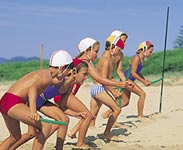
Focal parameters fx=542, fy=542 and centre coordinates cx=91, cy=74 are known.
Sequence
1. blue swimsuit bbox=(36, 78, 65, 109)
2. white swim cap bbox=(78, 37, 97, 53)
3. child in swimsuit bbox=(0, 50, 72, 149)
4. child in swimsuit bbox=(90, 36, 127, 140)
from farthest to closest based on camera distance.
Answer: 1. child in swimsuit bbox=(90, 36, 127, 140)
2. white swim cap bbox=(78, 37, 97, 53)
3. blue swimsuit bbox=(36, 78, 65, 109)
4. child in swimsuit bbox=(0, 50, 72, 149)

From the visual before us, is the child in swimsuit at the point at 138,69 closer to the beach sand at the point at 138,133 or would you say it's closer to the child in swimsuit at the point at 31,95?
the beach sand at the point at 138,133

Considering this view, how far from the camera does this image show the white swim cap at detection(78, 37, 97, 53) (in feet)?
28.0

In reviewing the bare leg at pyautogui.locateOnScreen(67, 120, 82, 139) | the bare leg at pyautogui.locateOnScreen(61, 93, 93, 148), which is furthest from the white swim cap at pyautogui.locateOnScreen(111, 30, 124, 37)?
the bare leg at pyautogui.locateOnScreen(61, 93, 93, 148)

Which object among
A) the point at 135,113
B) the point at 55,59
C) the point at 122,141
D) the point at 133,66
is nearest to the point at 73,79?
the point at 55,59

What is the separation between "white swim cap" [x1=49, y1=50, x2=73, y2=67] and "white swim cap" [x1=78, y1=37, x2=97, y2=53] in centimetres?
163

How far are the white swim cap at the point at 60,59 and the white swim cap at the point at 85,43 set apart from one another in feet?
5.36

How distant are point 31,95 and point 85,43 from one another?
7.61ft

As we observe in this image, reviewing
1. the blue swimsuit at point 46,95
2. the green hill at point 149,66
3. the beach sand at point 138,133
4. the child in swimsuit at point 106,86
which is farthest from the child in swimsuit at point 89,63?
the green hill at point 149,66

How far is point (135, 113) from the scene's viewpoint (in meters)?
13.6

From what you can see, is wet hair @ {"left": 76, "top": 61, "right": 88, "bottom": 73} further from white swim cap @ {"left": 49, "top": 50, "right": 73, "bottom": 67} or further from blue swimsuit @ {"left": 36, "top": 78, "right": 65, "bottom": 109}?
white swim cap @ {"left": 49, "top": 50, "right": 73, "bottom": 67}

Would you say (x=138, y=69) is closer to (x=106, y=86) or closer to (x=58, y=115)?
(x=106, y=86)

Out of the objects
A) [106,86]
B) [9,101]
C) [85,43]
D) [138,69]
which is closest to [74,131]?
[106,86]

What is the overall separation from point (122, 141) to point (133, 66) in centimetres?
237

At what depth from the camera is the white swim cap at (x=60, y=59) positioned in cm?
678
